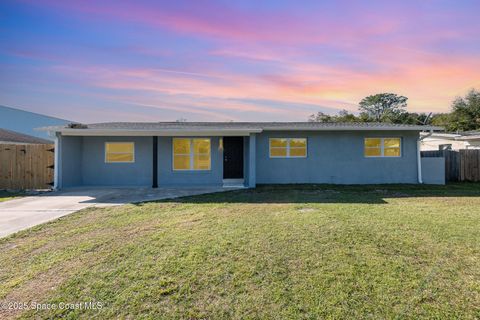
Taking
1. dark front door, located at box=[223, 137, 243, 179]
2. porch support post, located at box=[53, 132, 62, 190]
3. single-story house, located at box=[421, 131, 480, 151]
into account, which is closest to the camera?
porch support post, located at box=[53, 132, 62, 190]

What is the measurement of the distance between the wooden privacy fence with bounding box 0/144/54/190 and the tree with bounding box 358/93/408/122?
53.5 m

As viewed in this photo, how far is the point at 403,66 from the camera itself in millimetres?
14242

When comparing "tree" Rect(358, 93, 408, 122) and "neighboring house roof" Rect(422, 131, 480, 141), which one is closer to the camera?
"neighboring house roof" Rect(422, 131, 480, 141)

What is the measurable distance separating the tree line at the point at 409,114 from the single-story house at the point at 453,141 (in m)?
12.0

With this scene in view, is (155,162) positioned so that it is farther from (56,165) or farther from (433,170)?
(433,170)

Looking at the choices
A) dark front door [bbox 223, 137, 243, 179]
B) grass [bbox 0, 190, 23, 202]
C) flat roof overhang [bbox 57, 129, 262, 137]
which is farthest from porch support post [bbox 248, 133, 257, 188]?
grass [bbox 0, 190, 23, 202]

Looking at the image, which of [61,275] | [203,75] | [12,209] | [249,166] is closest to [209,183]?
[249,166]

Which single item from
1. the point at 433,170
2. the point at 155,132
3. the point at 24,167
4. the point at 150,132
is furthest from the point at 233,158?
the point at 433,170

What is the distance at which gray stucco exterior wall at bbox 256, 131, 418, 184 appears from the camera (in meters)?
12.4

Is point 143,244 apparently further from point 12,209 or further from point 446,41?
point 446,41

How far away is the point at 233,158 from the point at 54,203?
747 centimetres

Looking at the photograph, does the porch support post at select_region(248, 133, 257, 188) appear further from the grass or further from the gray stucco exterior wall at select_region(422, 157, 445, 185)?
the grass

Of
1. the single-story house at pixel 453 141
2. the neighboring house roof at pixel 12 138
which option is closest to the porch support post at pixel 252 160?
the single-story house at pixel 453 141

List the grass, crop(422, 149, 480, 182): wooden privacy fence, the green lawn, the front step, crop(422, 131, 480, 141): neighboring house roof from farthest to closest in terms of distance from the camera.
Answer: crop(422, 131, 480, 141): neighboring house roof < crop(422, 149, 480, 182): wooden privacy fence < the front step < the grass < the green lawn
